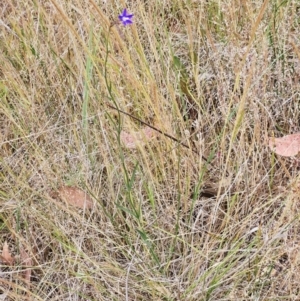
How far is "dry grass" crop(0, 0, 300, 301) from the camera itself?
3.71ft

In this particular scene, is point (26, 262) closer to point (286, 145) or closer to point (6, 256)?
point (6, 256)

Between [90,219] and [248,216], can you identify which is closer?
[248,216]

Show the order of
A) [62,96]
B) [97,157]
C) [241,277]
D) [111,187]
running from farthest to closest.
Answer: [62,96] < [97,157] < [111,187] < [241,277]

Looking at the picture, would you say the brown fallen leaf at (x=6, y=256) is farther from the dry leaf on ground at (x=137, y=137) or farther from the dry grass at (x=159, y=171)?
the dry leaf on ground at (x=137, y=137)

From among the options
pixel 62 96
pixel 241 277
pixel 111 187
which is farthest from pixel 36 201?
pixel 241 277

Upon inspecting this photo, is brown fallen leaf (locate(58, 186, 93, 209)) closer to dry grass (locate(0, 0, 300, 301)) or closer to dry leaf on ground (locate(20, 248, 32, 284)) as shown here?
dry grass (locate(0, 0, 300, 301))

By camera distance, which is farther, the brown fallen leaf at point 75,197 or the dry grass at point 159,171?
the brown fallen leaf at point 75,197

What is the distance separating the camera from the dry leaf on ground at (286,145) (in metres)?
1.20

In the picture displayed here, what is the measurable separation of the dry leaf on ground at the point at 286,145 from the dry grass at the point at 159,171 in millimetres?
35

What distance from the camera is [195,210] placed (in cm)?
126

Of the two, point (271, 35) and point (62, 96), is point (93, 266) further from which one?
point (271, 35)

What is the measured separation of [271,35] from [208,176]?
0.40 meters

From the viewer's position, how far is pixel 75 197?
1.27 metres

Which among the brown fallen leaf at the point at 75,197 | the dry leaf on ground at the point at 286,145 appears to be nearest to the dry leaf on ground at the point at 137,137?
the brown fallen leaf at the point at 75,197
